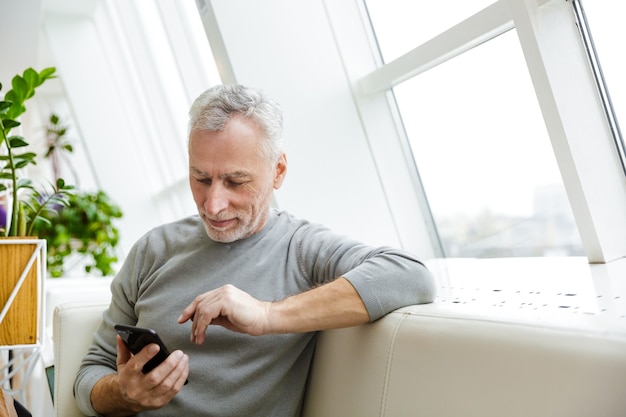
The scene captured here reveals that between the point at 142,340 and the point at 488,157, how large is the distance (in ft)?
4.42

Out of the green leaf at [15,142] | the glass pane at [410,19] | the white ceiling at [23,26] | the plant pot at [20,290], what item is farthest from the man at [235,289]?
the white ceiling at [23,26]

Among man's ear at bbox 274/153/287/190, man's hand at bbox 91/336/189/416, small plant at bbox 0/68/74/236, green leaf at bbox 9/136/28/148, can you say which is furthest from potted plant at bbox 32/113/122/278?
man's hand at bbox 91/336/189/416

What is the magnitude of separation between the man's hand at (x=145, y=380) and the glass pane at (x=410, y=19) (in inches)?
57.0

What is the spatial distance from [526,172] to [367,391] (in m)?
1.02

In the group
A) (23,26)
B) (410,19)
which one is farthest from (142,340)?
(23,26)

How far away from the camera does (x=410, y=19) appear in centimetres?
243

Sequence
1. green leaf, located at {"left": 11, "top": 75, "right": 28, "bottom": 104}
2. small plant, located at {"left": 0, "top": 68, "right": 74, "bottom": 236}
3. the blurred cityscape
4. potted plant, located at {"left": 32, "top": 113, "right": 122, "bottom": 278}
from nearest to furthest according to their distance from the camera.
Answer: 1. the blurred cityscape
2. small plant, located at {"left": 0, "top": 68, "right": 74, "bottom": 236}
3. green leaf, located at {"left": 11, "top": 75, "right": 28, "bottom": 104}
4. potted plant, located at {"left": 32, "top": 113, "right": 122, "bottom": 278}

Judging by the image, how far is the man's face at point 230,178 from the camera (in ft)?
5.44

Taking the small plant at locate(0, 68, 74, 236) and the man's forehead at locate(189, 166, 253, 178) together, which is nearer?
the man's forehead at locate(189, 166, 253, 178)

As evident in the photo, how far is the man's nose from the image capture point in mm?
1646

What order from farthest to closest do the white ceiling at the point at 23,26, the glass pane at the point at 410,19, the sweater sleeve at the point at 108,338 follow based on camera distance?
the white ceiling at the point at 23,26, the glass pane at the point at 410,19, the sweater sleeve at the point at 108,338

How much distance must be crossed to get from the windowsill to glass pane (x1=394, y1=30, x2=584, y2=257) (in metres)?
0.09

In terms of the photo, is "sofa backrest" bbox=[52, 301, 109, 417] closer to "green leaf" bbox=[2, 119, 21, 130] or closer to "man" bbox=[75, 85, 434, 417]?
"man" bbox=[75, 85, 434, 417]

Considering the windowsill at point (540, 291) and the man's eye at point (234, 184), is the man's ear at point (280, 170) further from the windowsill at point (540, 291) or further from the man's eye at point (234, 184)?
the windowsill at point (540, 291)
